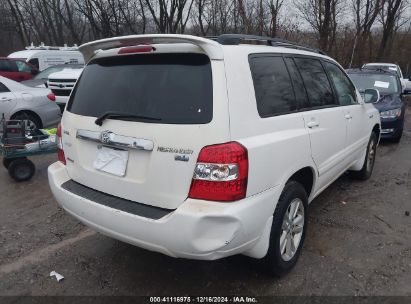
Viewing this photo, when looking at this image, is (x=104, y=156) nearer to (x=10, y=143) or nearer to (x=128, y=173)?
(x=128, y=173)

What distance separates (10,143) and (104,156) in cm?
332

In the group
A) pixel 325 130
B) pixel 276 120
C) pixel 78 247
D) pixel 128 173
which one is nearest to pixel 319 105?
pixel 325 130

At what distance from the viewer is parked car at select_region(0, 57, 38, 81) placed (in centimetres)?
1419

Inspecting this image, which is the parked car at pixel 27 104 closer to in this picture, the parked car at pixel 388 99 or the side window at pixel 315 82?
the side window at pixel 315 82

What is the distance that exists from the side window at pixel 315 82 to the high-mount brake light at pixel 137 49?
4.40ft

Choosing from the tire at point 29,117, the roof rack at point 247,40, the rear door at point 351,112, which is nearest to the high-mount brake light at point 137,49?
the roof rack at point 247,40

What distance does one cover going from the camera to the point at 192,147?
228 cm

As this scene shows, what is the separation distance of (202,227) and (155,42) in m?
1.27

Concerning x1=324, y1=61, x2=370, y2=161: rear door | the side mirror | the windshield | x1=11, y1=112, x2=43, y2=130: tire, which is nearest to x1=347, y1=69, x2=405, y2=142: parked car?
the windshield

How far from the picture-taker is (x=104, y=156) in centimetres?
268

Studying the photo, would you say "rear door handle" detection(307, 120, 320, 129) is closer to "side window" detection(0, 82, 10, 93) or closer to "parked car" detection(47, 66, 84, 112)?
"side window" detection(0, 82, 10, 93)

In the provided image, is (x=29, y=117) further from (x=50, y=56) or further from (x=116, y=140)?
(x=50, y=56)

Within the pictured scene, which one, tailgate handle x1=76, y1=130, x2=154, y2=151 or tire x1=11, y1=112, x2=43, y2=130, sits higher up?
tailgate handle x1=76, y1=130, x2=154, y2=151

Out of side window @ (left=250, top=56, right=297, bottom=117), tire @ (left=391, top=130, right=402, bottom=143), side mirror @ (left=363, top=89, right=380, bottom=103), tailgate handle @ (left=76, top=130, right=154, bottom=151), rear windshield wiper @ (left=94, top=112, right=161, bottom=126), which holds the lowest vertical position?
tire @ (left=391, top=130, right=402, bottom=143)
